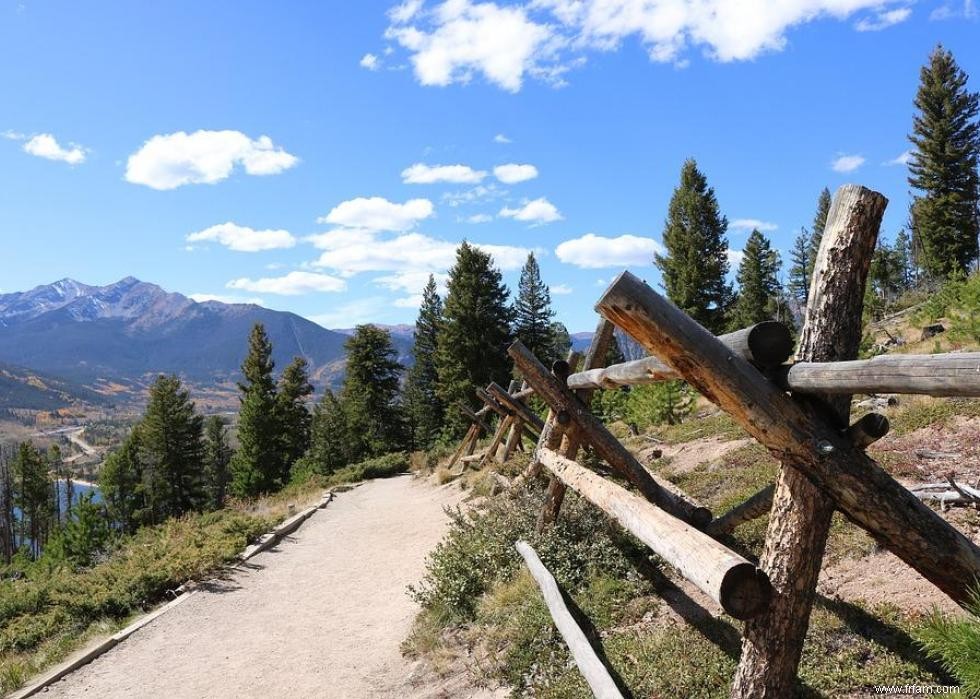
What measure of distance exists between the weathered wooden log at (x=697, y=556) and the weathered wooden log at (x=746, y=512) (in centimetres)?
89

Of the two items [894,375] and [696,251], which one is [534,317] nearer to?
[696,251]

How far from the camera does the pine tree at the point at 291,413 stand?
37.1 metres

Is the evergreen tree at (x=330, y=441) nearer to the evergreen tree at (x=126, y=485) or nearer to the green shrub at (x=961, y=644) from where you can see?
the evergreen tree at (x=126, y=485)

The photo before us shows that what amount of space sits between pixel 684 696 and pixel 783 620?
51.7 inches

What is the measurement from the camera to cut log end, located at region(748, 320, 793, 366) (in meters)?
2.94

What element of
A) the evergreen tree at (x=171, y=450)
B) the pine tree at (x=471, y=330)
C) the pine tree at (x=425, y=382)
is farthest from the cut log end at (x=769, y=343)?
the evergreen tree at (x=171, y=450)

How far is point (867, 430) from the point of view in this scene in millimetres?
2834


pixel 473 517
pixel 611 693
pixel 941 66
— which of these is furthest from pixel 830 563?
pixel 941 66

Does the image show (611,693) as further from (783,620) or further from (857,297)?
(857,297)

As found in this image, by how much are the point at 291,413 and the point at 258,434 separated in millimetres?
4126

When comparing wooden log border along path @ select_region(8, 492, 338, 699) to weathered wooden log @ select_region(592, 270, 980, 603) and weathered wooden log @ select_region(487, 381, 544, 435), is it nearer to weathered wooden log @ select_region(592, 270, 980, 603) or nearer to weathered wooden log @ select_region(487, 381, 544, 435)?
weathered wooden log @ select_region(487, 381, 544, 435)

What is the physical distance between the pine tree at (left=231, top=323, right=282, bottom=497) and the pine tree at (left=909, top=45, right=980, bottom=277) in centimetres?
4121

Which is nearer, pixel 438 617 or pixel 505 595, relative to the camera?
pixel 505 595

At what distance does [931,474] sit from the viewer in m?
6.60
